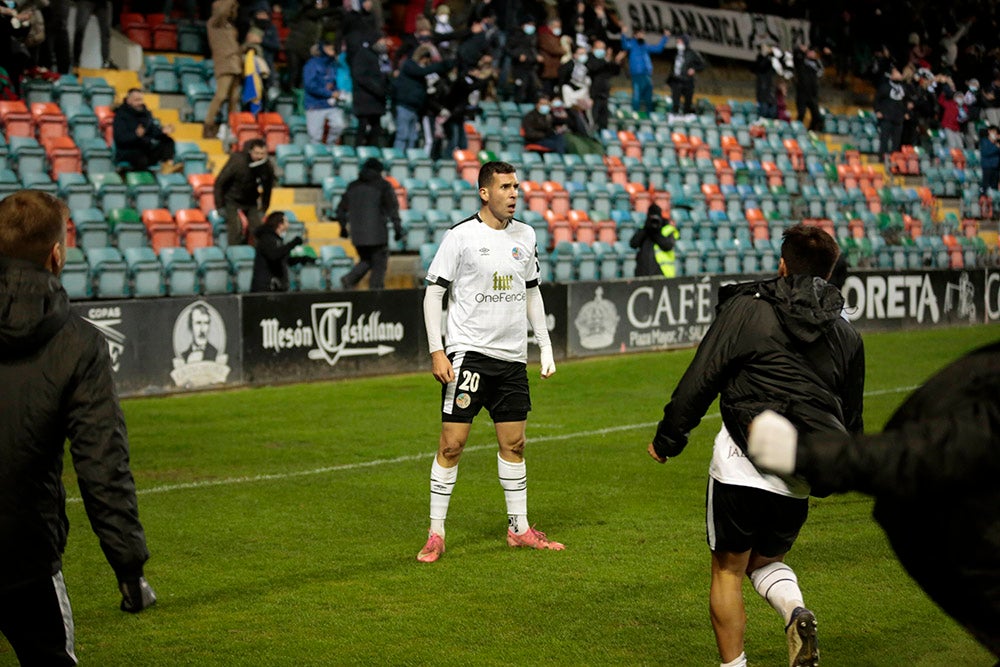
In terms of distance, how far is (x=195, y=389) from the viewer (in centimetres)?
1472

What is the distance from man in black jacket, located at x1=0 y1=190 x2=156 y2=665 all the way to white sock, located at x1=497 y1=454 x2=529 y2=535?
4.23 metres

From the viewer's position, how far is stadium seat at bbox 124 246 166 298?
51.5 ft

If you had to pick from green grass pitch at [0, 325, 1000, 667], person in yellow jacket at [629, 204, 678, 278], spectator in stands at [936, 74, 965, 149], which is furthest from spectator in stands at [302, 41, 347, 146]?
spectator in stands at [936, 74, 965, 149]

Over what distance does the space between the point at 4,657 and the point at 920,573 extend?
4.50 m

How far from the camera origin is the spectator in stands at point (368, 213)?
17.5 meters

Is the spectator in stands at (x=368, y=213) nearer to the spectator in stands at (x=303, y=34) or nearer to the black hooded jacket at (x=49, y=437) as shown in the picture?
the spectator in stands at (x=303, y=34)

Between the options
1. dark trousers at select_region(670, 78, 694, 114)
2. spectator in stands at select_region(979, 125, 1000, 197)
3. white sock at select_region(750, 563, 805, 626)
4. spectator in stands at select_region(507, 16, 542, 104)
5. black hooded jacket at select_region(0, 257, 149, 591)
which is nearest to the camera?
black hooded jacket at select_region(0, 257, 149, 591)

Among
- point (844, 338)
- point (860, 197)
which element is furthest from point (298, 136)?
point (844, 338)

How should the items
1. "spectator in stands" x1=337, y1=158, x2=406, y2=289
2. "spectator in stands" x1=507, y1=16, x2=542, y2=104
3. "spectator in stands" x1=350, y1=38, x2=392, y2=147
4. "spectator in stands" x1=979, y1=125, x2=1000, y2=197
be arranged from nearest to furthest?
"spectator in stands" x1=337, y1=158, x2=406, y2=289 → "spectator in stands" x1=350, y1=38, x2=392, y2=147 → "spectator in stands" x1=507, y1=16, x2=542, y2=104 → "spectator in stands" x1=979, y1=125, x2=1000, y2=197

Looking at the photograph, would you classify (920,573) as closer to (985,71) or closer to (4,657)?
(4,657)

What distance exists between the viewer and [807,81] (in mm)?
32094

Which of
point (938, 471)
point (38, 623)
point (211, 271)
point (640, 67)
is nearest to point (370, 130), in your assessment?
point (211, 271)

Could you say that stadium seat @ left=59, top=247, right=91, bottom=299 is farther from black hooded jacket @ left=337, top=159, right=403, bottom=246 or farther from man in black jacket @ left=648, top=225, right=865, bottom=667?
man in black jacket @ left=648, top=225, right=865, bottom=667

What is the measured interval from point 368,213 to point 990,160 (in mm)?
22384
